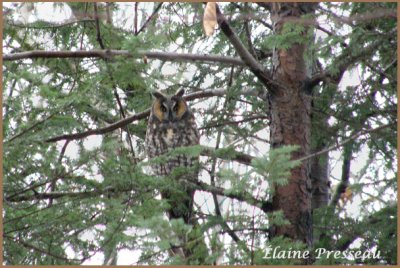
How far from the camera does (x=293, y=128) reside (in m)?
5.33

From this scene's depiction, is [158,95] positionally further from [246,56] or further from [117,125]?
[246,56]

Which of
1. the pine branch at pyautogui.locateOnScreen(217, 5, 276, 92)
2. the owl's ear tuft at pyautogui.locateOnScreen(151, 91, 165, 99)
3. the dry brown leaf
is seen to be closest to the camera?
the dry brown leaf

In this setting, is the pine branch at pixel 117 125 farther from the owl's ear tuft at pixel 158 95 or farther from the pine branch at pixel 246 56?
the owl's ear tuft at pixel 158 95

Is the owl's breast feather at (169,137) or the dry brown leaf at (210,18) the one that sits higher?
the owl's breast feather at (169,137)

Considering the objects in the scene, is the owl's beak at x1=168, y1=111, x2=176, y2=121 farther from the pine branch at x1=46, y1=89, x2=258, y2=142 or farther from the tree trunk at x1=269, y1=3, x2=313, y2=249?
the tree trunk at x1=269, y1=3, x2=313, y2=249

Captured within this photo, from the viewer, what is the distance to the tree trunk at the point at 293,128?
512 centimetres

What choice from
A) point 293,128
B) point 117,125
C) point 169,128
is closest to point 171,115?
point 169,128

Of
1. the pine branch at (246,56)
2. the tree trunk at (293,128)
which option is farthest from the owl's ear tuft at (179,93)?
the pine branch at (246,56)

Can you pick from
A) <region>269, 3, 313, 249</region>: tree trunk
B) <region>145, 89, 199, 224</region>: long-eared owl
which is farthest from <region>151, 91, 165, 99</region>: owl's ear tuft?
<region>269, 3, 313, 249</region>: tree trunk

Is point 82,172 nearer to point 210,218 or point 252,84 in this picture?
point 210,218

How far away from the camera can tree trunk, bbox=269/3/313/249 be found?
512 cm

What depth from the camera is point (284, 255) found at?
14.7 ft

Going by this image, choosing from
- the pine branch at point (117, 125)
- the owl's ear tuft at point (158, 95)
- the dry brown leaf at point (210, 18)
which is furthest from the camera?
the owl's ear tuft at point (158, 95)

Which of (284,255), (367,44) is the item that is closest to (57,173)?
(284,255)
